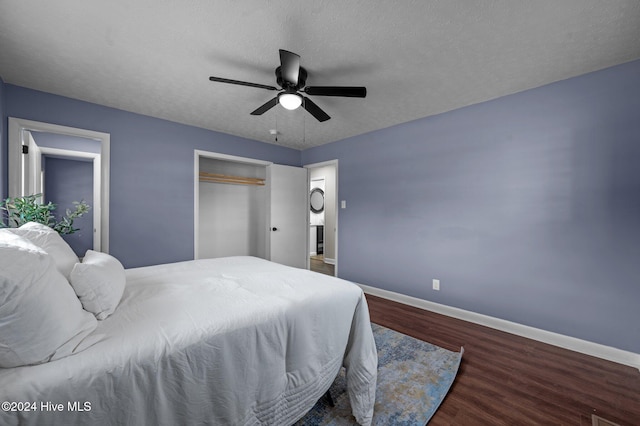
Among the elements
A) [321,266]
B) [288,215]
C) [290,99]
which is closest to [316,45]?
[290,99]

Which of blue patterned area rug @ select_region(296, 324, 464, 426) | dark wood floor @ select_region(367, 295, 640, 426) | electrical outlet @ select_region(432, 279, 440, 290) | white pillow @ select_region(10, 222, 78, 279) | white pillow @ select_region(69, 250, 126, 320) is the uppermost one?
white pillow @ select_region(10, 222, 78, 279)

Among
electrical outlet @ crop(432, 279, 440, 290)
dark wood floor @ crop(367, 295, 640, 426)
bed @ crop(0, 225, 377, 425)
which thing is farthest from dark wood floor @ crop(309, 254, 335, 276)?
bed @ crop(0, 225, 377, 425)

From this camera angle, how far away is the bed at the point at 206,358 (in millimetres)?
799

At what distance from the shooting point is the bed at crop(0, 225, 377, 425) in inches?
31.4

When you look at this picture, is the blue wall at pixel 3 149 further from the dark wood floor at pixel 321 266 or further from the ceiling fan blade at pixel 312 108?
the dark wood floor at pixel 321 266

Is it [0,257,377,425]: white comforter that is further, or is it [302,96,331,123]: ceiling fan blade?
[302,96,331,123]: ceiling fan blade

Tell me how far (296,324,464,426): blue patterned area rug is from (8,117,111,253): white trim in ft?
10.3

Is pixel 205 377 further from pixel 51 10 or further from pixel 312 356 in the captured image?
pixel 51 10

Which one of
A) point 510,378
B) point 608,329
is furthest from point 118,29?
point 608,329

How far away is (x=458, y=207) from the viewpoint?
309 centimetres

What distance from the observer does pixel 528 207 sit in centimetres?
260

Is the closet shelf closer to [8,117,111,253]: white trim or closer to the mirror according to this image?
[8,117,111,253]: white trim

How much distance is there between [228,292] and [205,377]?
1.72 ft

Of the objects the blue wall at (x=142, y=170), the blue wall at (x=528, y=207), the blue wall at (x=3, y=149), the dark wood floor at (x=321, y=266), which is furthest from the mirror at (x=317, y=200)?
the blue wall at (x=3, y=149)
